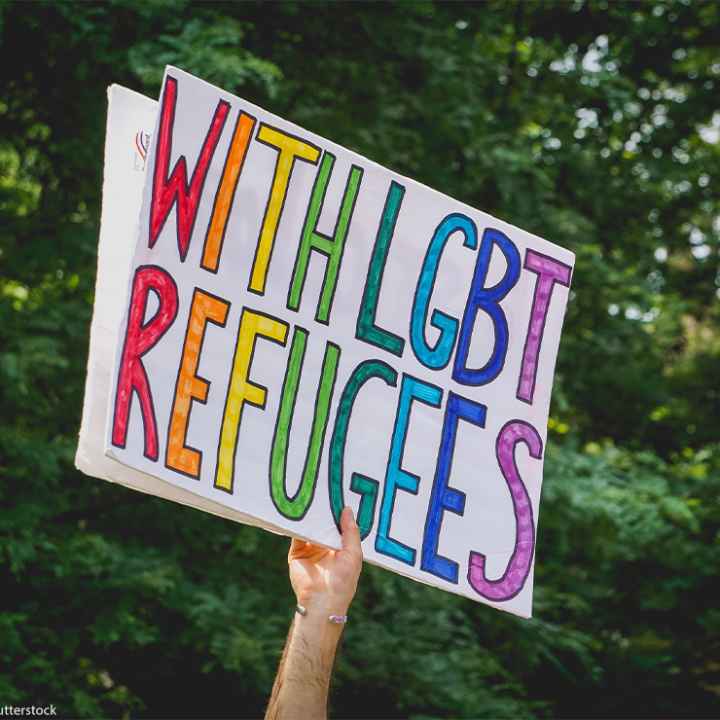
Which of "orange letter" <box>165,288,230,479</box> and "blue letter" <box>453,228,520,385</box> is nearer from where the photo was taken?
"orange letter" <box>165,288,230,479</box>

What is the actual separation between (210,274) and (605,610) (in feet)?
20.4

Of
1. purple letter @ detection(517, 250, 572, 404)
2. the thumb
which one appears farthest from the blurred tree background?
the thumb

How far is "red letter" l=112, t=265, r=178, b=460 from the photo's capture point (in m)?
1.62

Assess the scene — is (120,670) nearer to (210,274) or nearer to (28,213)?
(28,213)

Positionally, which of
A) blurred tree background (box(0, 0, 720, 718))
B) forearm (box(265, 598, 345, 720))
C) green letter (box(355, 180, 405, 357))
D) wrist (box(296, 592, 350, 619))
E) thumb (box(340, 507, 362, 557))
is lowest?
forearm (box(265, 598, 345, 720))

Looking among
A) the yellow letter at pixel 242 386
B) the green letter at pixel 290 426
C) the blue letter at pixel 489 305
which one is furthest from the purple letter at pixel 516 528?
the yellow letter at pixel 242 386

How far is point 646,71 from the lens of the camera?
7762 mm

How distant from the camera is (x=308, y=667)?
5.27 ft

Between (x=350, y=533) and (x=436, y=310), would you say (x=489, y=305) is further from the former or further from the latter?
(x=350, y=533)

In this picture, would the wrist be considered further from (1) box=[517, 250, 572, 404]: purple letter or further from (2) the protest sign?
(1) box=[517, 250, 572, 404]: purple letter

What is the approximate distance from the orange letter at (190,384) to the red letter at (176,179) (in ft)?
0.29

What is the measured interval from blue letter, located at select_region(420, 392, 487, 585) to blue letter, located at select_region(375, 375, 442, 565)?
0.10ft

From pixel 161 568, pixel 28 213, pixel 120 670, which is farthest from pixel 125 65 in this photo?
pixel 120 670

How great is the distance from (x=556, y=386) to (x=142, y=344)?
4.30m
